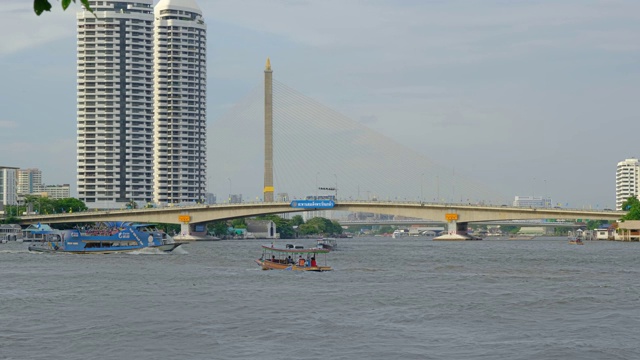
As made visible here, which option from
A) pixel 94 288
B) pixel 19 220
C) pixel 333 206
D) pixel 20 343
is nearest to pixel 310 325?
pixel 20 343

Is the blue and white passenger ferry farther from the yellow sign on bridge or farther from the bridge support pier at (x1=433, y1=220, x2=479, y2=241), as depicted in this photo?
the bridge support pier at (x1=433, y1=220, x2=479, y2=241)

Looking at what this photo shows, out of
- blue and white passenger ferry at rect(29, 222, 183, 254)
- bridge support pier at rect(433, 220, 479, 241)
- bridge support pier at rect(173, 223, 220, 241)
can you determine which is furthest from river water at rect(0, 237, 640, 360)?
bridge support pier at rect(173, 223, 220, 241)

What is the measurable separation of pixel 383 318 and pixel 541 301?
1174 centimetres

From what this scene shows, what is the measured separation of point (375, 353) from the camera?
35.0 m

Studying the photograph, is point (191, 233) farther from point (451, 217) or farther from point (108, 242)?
point (108, 242)

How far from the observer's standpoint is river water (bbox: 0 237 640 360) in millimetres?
35938

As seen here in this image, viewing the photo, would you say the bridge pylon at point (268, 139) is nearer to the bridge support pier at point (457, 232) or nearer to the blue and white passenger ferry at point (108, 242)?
the bridge support pier at point (457, 232)

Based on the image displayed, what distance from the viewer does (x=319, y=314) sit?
46.1 meters

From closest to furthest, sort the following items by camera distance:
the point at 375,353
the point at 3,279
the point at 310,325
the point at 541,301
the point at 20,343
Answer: the point at 375,353 < the point at 20,343 < the point at 310,325 < the point at 541,301 < the point at 3,279

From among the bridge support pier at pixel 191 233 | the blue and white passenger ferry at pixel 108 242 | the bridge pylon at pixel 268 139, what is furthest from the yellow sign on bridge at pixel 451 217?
the blue and white passenger ferry at pixel 108 242

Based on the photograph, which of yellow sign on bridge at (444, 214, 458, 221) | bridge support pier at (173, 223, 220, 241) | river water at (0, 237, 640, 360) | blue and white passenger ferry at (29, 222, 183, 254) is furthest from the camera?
bridge support pier at (173, 223, 220, 241)

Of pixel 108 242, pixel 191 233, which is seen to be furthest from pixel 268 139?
pixel 108 242

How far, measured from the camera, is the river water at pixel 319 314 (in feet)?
118

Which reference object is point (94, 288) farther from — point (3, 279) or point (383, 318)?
point (383, 318)
